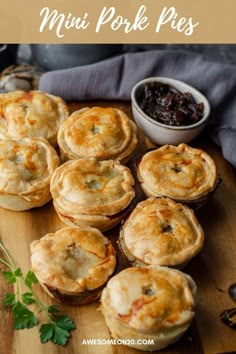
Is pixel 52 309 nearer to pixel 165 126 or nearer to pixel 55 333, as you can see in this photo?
pixel 55 333

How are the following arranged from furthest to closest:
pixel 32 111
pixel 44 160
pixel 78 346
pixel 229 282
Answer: pixel 32 111 → pixel 44 160 → pixel 229 282 → pixel 78 346

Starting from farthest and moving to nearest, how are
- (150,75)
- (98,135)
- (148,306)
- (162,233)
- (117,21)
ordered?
(117,21) → (150,75) → (98,135) → (162,233) → (148,306)

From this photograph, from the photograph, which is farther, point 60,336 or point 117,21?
point 117,21

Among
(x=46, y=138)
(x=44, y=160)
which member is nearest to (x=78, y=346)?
(x=44, y=160)

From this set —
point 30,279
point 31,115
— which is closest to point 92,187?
point 30,279

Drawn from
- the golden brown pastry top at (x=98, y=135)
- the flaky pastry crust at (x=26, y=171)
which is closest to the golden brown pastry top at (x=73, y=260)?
the flaky pastry crust at (x=26, y=171)

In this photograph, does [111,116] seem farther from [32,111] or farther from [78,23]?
[78,23]

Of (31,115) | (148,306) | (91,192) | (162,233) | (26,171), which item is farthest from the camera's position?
(31,115)
